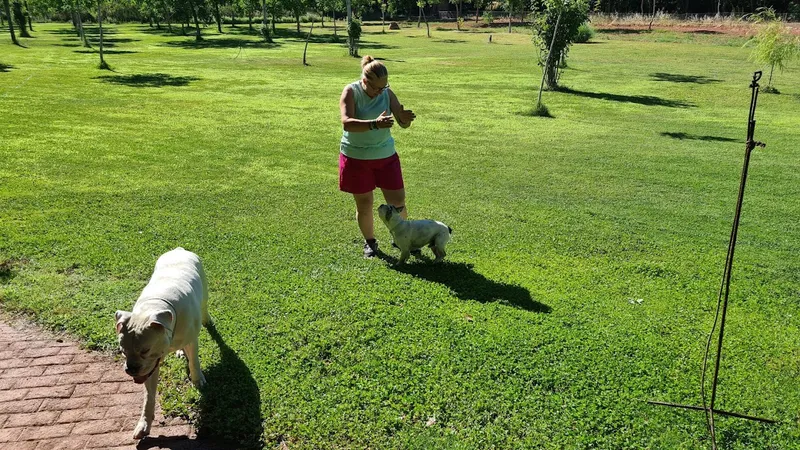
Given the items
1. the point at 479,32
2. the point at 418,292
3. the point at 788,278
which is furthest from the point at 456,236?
the point at 479,32

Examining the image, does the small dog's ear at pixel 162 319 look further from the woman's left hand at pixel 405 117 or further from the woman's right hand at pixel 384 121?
the woman's left hand at pixel 405 117

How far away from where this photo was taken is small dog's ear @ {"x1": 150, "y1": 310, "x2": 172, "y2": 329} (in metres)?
3.09

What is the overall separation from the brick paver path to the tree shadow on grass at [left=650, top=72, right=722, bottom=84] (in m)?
26.3

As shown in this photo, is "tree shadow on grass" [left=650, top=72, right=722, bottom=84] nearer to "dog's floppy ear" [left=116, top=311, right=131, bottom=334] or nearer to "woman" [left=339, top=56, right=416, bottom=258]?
"woman" [left=339, top=56, right=416, bottom=258]

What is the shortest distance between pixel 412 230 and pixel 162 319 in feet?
9.82

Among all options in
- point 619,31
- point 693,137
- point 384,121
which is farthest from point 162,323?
point 619,31

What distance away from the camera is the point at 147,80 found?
71.3ft

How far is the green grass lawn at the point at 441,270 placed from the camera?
3.85 m

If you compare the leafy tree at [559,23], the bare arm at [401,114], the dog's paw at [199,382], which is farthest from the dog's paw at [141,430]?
the leafy tree at [559,23]

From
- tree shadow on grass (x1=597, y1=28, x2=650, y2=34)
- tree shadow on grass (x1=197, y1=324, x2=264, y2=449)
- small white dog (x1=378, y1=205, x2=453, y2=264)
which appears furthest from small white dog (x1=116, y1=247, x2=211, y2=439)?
tree shadow on grass (x1=597, y1=28, x2=650, y2=34)

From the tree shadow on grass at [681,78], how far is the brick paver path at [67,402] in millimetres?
26288

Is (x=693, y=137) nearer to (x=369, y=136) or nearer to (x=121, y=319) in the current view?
(x=369, y=136)

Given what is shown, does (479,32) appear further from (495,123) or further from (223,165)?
(223,165)

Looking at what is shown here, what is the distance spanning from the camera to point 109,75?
74.0 ft
